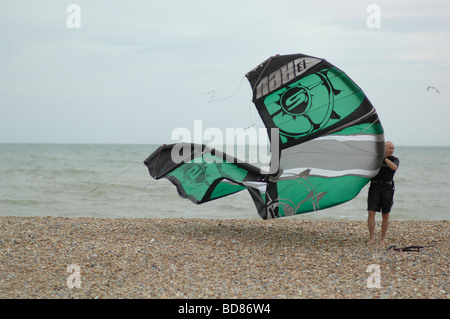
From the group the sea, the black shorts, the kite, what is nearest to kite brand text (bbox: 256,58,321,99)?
the kite

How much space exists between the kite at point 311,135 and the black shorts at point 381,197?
0.64ft

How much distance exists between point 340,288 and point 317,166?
2019 mm

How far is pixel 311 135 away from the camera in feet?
20.8

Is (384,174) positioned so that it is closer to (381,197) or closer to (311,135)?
(381,197)

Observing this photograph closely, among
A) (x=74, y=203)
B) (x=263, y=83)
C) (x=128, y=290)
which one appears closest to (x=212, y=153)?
(x=263, y=83)

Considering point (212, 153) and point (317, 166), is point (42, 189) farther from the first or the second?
point (317, 166)

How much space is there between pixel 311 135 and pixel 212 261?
225 cm

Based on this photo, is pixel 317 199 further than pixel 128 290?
Yes

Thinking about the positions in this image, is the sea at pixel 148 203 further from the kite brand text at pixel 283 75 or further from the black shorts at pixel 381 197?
the black shorts at pixel 381 197

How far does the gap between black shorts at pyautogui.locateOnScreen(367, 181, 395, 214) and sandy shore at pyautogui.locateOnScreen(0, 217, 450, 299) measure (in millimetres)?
598

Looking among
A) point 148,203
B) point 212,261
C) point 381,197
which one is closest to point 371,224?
point 381,197

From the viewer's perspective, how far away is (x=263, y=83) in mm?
6504

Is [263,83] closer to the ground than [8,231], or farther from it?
farther from it

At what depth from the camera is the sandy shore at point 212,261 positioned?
471 centimetres
